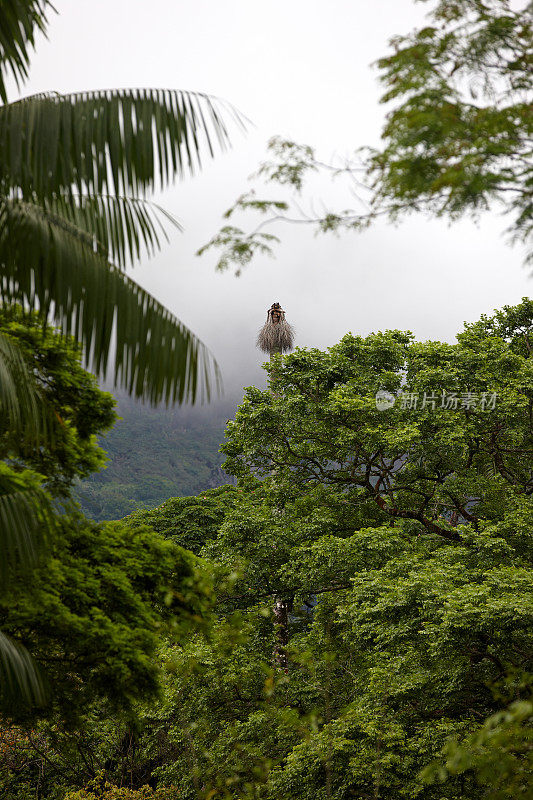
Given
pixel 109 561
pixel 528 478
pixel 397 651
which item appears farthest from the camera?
pixel 528 478

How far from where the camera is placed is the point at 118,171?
4.57 m

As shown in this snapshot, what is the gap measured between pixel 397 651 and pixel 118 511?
248 feet

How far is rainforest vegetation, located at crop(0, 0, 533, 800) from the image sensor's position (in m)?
4.44

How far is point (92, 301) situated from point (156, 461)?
125687mm

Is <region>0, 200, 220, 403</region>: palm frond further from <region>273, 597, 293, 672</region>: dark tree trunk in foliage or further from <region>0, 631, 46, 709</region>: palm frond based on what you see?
<region>273, 597, 293, 672</region>: dark tree trunk in foliage

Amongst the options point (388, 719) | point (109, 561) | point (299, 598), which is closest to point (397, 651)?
point (388, 719)

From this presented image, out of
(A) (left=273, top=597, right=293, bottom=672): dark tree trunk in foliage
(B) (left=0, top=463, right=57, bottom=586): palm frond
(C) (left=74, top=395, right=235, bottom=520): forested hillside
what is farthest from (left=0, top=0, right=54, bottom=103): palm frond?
(C) (left=74, top=395, right=235, bottom=520): forested hillside

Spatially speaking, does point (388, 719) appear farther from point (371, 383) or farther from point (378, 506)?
point (371, 383)

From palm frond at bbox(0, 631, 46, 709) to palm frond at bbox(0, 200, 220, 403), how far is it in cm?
234

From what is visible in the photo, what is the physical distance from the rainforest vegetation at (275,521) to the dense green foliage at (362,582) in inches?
2.5

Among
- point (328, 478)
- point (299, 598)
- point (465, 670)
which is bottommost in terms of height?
point (299, 598)

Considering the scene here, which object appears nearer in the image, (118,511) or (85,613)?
(85,613)

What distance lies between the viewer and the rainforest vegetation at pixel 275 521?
175 inches

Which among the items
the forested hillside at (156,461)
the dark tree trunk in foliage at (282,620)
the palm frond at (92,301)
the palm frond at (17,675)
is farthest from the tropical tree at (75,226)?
the forested hillside at (156,461)
